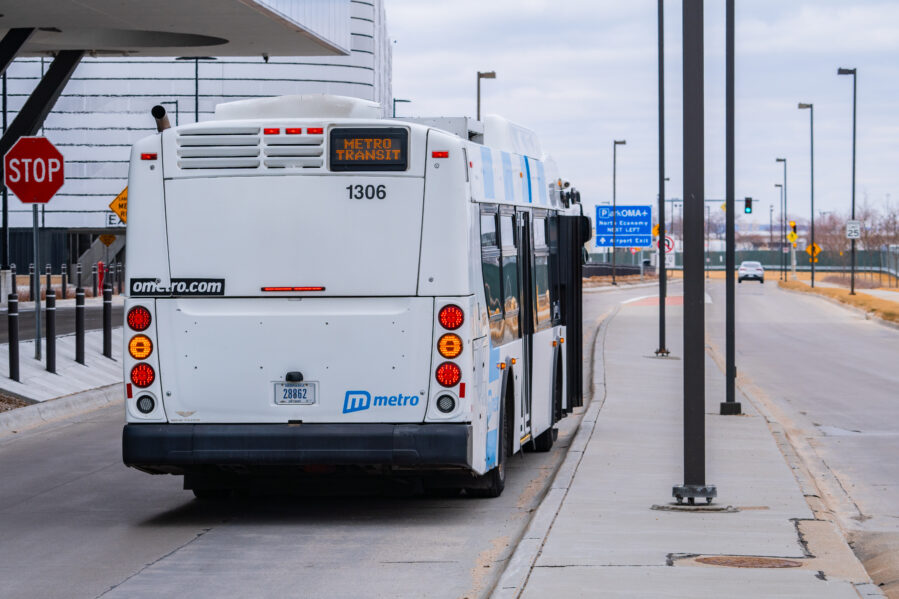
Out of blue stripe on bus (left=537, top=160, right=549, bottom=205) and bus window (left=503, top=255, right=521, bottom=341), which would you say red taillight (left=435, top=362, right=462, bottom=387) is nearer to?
bus window (left=503, top=255, right=521, bottom=341)

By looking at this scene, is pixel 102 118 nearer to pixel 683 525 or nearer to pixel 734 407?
pixel 734 407

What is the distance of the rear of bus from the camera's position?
33.6 feet

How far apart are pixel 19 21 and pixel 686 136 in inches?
758

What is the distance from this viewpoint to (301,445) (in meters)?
10.2

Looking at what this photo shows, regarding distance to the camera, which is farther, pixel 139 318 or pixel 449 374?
pixel 139 318

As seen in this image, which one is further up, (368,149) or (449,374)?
(368,149)

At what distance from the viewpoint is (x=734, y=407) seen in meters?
18.4

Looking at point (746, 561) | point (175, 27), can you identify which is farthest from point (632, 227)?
point (746, 561)

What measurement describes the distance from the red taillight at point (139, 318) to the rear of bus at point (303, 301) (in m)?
0.01

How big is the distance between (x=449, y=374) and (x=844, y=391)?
14794 millimetres

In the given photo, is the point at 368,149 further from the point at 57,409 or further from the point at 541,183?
the point at 57,409

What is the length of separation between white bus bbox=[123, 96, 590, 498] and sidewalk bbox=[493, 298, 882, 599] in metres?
1.27

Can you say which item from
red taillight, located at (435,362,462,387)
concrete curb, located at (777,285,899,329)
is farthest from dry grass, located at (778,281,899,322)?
red taillight, located at (435,362,462,387)


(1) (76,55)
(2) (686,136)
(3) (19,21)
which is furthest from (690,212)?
(1) (76,55)
